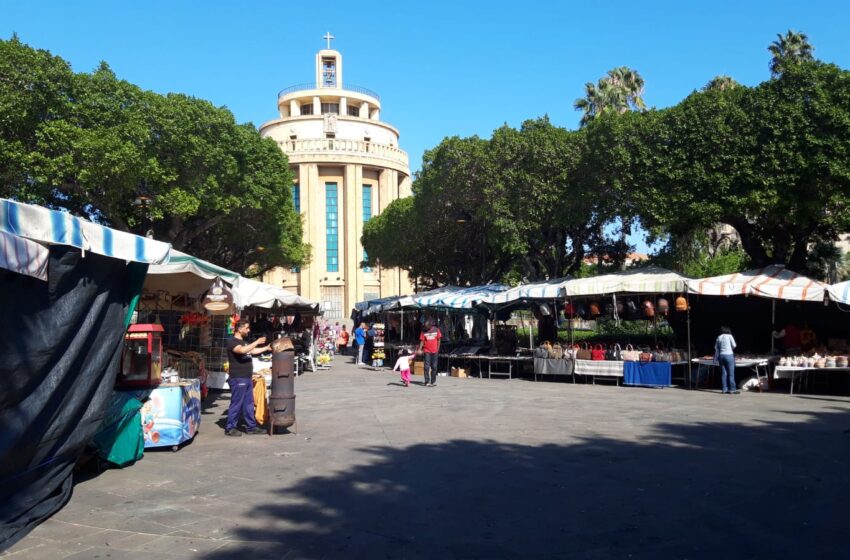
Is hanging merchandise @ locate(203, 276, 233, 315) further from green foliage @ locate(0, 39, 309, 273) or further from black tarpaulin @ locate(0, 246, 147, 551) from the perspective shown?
green foliage @ locate(0, 39, 309, 273)

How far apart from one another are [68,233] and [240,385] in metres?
4.57

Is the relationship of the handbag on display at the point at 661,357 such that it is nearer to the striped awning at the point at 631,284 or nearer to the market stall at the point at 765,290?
the market stall at the point at 765,290

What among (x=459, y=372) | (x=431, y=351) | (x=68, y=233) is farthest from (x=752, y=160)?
(x=68, y=233)

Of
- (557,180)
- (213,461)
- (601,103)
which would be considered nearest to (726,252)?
(601,103)

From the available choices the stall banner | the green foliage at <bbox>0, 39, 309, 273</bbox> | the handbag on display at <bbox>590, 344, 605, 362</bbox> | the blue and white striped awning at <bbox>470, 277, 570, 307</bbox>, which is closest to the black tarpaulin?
the stall banner

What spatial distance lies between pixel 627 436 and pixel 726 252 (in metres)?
27.8

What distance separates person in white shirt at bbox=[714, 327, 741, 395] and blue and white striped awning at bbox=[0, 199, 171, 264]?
12.4 m

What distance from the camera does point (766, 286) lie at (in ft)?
51.3

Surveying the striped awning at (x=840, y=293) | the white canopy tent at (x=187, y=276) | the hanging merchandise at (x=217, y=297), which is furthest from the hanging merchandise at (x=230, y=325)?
the striped awning at (x=840, y=293)

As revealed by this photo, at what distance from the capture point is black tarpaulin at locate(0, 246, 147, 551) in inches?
201

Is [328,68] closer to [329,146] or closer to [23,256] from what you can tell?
[329,146]

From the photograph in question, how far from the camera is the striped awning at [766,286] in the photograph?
50.1 ft

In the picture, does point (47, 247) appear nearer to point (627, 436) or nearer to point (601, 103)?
point (627, 436)

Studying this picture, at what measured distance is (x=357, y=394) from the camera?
15562 mm
